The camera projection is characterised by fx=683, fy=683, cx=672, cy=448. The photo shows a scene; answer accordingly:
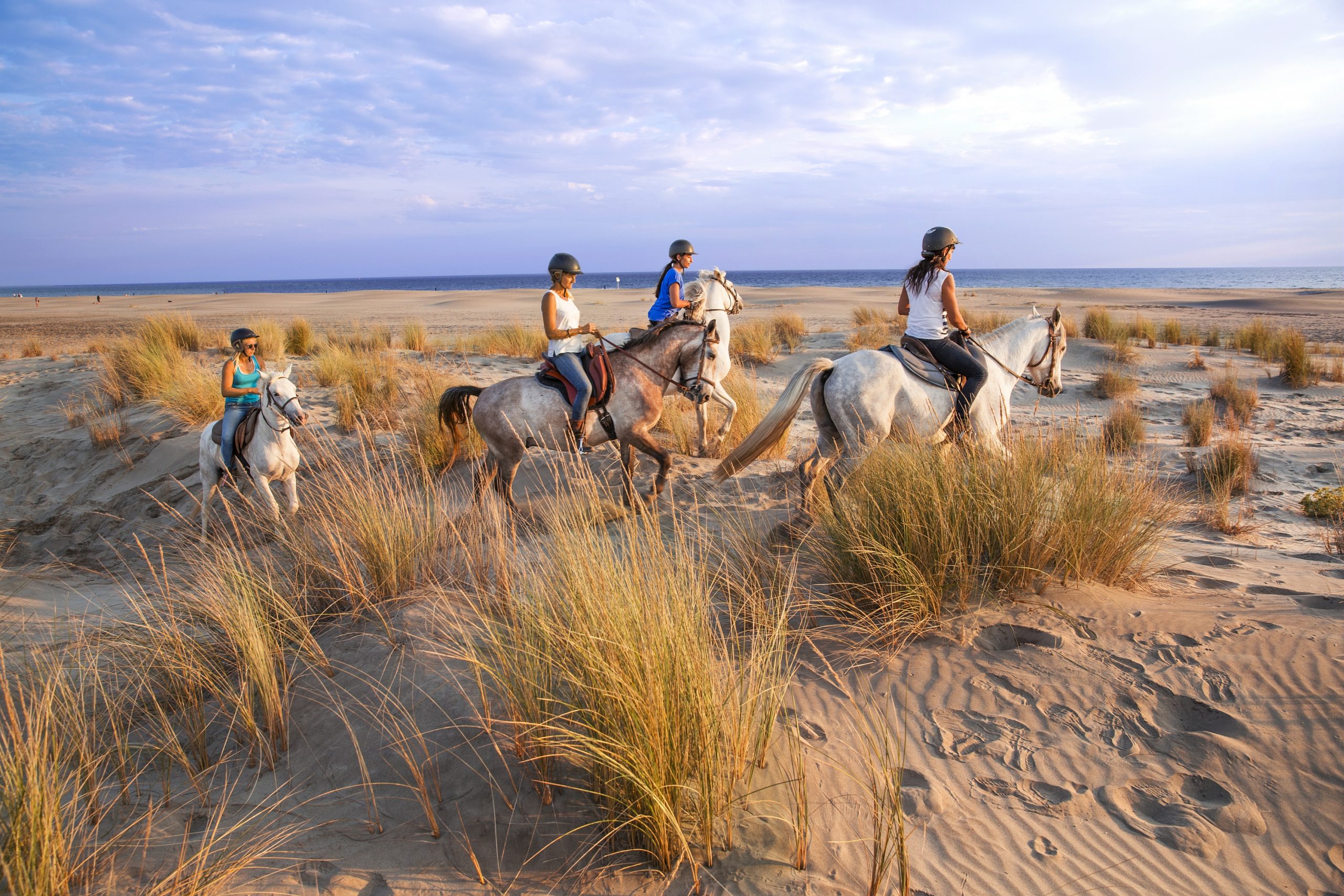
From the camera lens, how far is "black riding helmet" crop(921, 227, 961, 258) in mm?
5332

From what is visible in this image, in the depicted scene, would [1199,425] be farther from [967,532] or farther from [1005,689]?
[1005,689]

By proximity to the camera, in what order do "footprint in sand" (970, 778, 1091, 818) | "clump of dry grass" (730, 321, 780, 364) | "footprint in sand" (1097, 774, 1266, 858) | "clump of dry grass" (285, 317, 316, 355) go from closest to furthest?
"footprint in sand" (1097, 774, 1266, 858) < "footprint in sand" (970, 778, 1091, 818) < "clump of dry grass" (730, 321, 780, 364) < "clump of dry grass" (285, 317, 316, 355)

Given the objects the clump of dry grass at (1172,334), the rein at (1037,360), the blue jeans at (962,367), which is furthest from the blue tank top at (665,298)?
the clump of dry grass at (1172,334)

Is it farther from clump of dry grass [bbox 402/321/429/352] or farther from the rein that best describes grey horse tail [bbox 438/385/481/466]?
clump of dry grass [bbox 402/321/429/352]

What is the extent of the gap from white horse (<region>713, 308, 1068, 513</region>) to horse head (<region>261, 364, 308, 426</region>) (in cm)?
344

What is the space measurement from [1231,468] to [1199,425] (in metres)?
2.08

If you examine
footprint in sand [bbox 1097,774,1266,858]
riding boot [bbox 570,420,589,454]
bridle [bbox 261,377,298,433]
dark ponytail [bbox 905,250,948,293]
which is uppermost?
dark ponytail [bbox 905,250,948,293]

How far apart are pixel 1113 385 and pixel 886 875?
11.6 meters

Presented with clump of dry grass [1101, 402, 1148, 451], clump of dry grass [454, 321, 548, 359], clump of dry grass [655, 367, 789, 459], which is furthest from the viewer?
clump of dry grass [454, 321, 548, 359]

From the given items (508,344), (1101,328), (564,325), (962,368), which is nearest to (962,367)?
(962,368)

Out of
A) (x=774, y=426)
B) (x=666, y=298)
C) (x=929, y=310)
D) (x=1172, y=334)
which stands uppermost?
(x=666, y=298)

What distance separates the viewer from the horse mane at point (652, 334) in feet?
20.9

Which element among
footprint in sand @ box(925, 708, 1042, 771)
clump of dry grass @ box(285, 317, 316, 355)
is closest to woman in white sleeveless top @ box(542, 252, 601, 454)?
footprint in sand @ box(925, 708, 1042, 771)

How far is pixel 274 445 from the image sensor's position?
5.92 m
